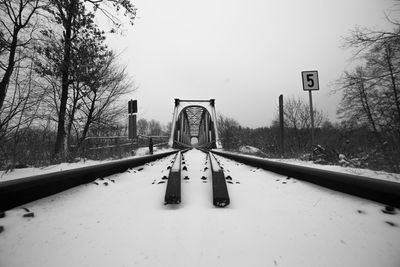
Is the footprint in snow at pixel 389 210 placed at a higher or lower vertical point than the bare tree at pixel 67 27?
lower

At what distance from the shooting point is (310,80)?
5855mm

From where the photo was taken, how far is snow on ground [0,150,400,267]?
0.69 meters

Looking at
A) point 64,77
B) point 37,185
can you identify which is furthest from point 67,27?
point 37,185

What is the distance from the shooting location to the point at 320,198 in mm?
1367

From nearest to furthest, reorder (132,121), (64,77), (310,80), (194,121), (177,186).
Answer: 1. (177,186)
2. (310,80)
3. (64,77)
4. (132,121)
5. (194,121)

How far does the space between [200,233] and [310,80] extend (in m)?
6.41

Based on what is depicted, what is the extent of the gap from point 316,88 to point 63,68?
8.74 m

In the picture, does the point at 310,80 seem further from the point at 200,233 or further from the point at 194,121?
the point at 194,121

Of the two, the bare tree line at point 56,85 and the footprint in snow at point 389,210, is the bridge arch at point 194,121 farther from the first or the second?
the footprint in snow at point 389,210

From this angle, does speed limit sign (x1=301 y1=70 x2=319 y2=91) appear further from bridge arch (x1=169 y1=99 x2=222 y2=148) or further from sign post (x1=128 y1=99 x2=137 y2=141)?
bridge arch (x1=169 y1=99 x2=222 y2=148)

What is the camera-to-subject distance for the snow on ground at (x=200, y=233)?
2.27ft

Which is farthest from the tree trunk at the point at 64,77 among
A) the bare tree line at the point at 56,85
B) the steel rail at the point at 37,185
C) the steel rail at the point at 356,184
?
the steel rail at the point at 356,184

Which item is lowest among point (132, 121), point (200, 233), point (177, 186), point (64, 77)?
point (200, 233)

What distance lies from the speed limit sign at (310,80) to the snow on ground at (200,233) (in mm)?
5428
